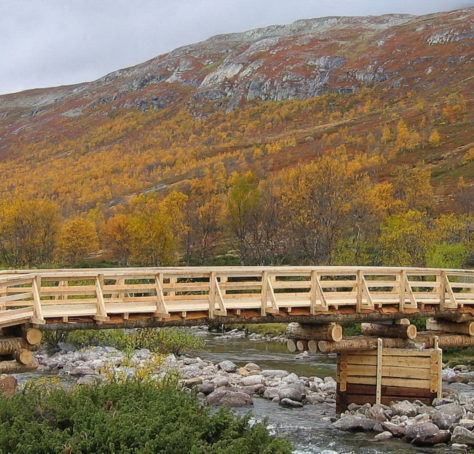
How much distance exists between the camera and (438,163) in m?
117

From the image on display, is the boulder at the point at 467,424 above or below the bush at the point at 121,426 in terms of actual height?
below

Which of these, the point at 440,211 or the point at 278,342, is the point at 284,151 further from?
the point at 278,342

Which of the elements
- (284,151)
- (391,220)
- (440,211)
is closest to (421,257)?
(391,220)

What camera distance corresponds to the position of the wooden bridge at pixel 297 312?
16.6 meters

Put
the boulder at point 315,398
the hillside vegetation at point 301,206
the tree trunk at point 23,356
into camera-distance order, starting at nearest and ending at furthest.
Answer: the tree trunk at point 23,356, the boulder at point 315,398, the hillside vegetation at point 301,206

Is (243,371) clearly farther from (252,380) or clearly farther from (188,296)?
(188,296)

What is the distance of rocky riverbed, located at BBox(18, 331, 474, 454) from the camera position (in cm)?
1944

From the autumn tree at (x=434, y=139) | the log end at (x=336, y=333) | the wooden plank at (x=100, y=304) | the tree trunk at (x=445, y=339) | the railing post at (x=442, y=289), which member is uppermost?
the autumn tree at (x=434, y=139)

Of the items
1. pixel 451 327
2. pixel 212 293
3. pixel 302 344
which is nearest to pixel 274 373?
pixel 302 344

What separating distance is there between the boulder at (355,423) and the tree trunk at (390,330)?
12.6ft

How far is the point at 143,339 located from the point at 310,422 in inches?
617

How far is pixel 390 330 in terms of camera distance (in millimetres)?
24016

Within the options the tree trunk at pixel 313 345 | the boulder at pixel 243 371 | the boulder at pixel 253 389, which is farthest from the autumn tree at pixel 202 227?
the tree trunk at pixel 313 345

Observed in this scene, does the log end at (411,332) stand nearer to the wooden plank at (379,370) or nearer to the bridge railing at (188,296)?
the bridge railing at (188,296)
